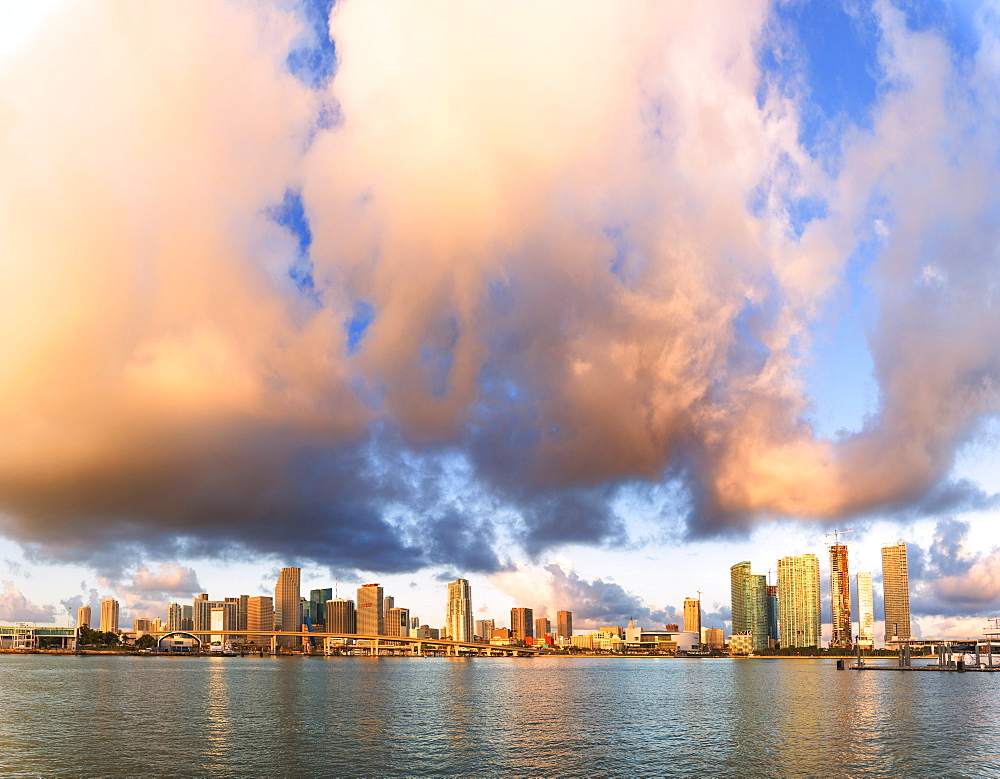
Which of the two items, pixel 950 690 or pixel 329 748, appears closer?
pixel 329 748

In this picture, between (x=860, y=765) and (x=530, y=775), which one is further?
(x=860, y=765)

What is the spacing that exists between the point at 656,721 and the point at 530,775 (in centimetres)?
5178

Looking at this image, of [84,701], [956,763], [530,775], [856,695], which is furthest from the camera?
[856,695]

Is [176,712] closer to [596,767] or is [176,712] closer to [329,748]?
[329,748]

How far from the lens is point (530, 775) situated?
7325 centimetres

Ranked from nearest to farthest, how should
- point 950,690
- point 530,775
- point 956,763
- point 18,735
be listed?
point 530,775
point 956,763
point 18,735
point 950,690

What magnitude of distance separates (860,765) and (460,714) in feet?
212

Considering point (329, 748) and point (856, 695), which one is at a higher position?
point (329, 748)

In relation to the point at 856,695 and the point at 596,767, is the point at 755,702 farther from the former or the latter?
the point at 596,767

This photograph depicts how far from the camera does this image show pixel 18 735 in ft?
310

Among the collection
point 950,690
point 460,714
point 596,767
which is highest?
point 596,767

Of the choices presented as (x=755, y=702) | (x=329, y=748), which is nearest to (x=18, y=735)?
(x=329, y=748)

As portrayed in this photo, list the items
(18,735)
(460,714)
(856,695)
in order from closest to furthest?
(18,735) → (460,714) → (856,695)

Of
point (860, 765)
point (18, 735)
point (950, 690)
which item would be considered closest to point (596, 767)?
point (860, 765)
